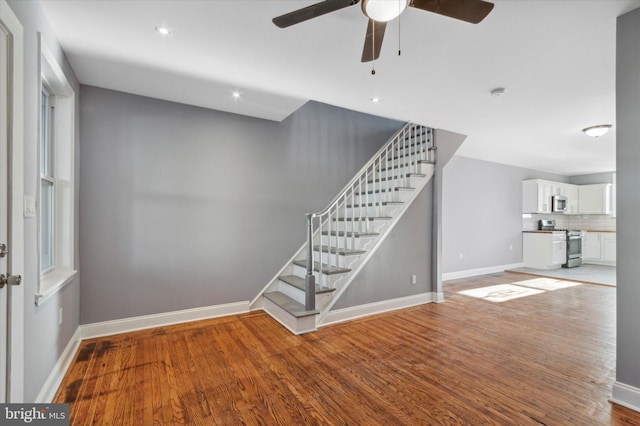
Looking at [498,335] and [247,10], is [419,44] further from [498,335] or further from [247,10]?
[498,335]

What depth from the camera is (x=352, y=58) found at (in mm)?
2471

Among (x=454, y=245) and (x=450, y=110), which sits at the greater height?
(x=450, y=110)

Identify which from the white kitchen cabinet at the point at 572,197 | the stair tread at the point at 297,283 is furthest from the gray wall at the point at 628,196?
the white kitchen cabinet at the point at 572,197

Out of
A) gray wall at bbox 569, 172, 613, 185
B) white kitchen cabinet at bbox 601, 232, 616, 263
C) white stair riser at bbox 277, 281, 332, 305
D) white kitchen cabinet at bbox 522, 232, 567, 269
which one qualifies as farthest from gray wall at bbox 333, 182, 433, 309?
gray wall at bbox 569, 172, 613, 185

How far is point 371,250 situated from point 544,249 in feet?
18.7

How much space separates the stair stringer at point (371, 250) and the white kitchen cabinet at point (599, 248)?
21.8 feet

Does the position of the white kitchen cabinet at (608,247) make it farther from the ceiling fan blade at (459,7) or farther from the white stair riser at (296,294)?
the ceiling fan blade at (459,7)

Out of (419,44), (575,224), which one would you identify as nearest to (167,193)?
(419,44)

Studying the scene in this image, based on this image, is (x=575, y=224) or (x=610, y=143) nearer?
(x=610, y=143)

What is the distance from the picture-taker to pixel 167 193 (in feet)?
11.1

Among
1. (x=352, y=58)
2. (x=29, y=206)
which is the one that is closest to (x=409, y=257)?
(x=352, y=58)

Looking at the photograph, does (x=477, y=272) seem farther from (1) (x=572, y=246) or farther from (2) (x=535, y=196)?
(1) (x=572, y=246)

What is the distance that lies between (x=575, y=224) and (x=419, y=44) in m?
9.75

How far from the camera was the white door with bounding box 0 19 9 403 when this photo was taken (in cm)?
138
